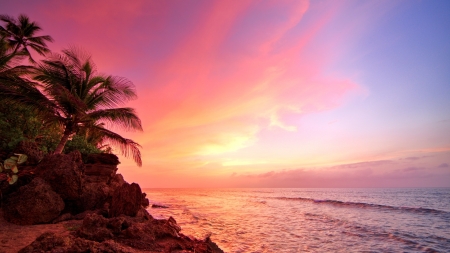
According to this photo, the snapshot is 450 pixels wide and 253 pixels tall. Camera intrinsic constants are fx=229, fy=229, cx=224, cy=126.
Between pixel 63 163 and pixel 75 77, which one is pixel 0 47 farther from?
pixel 63 163

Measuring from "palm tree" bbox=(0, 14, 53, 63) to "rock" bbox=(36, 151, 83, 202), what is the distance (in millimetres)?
15737

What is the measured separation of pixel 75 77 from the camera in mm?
13719

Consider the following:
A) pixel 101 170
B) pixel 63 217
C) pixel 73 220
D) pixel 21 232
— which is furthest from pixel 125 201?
pixel 101 170

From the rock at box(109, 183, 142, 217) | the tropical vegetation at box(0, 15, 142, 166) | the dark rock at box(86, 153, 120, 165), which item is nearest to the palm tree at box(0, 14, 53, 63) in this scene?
the tropical vegetation at box(0, 15, 142, 166)

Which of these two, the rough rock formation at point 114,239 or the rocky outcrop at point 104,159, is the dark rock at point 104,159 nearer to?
the rocky outcrop at point 104,159

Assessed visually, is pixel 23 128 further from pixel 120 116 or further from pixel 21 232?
pixel 21 232

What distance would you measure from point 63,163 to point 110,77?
6172mm

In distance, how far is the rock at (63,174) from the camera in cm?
937

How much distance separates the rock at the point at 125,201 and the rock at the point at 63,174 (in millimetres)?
Answer: 1689

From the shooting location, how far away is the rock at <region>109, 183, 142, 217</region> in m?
9.61

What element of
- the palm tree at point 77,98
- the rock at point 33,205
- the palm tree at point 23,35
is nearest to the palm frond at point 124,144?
the palm tree at point 77,98

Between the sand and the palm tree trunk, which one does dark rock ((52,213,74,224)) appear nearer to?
the sand

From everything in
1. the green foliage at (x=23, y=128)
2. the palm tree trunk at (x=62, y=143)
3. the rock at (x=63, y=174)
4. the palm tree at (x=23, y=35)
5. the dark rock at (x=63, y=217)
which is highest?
the palm tree at (x=23, y=35)

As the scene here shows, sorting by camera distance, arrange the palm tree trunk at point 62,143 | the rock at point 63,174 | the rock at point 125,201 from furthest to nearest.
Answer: the palm tree trunk at point 62,143 < the rock at point 125,201 < the rock at point 63,174
